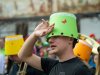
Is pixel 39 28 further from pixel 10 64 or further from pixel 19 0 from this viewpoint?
pixel 19 0

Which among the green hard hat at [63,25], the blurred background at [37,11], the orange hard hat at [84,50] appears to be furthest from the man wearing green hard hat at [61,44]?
the blurred background at [37,11]

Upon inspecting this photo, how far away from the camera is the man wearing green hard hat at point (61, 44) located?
13.5 ft

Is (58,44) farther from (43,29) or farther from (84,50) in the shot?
(84,50)

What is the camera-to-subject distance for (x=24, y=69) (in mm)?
5492

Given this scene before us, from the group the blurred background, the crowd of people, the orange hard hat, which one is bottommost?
the blurred background

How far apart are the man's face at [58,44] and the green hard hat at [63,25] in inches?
1.8

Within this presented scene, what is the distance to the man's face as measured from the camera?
13.8ft

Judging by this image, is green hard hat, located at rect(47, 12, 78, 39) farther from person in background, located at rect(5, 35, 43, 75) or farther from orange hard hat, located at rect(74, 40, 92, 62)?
person in background, located at rect(5, 35, 43, 75)

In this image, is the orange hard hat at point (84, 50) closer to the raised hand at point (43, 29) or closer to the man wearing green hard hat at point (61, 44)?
the man wearing green hard hat at point (61, 44)

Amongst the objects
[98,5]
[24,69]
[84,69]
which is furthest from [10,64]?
[98,5]

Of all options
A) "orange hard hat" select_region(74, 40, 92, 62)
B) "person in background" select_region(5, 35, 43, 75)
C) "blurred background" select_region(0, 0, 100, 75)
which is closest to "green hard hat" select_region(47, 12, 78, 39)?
"orange hard hat" select_region(74, 40, 92, 62)

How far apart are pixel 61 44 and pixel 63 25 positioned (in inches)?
9.2

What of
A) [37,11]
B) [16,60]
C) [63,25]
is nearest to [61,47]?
[63,25]

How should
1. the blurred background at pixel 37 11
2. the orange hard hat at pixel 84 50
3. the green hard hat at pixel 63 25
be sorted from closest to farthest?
the green hard hat at pixel 63 25 → the orange hard hat at pixel 84 50 → the blurred background at pixel 37 11
